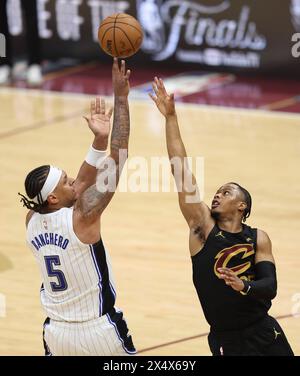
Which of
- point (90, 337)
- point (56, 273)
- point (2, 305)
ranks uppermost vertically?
point (56, 273)

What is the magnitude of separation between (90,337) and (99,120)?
1.57 meters

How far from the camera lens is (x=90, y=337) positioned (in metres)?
6.66

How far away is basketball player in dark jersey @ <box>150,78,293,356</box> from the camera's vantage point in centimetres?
671

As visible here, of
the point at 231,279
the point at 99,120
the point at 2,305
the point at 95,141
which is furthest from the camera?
the point at 2,305

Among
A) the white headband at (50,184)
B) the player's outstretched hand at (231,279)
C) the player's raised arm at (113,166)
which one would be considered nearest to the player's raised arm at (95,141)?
the player's raised arm at (113,166)

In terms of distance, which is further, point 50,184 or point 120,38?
point 120,38

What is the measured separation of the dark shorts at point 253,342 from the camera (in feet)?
22.3

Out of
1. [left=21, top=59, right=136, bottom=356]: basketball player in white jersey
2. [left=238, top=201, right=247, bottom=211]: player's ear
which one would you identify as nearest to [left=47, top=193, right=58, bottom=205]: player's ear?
[left=21, top=59, right=136, bottom=356]: basketball player in white jersey

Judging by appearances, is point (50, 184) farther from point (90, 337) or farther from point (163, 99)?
point (90, 337)

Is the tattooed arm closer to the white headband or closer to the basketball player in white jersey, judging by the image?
the basketball player in white jersey

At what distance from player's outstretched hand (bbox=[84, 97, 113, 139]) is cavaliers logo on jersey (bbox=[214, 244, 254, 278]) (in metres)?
1.22

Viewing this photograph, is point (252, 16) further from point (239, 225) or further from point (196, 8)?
point (239, 225)

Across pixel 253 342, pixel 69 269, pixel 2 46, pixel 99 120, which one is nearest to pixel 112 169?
pixel 99 120

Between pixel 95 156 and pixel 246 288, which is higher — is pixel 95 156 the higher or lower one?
the higher one
